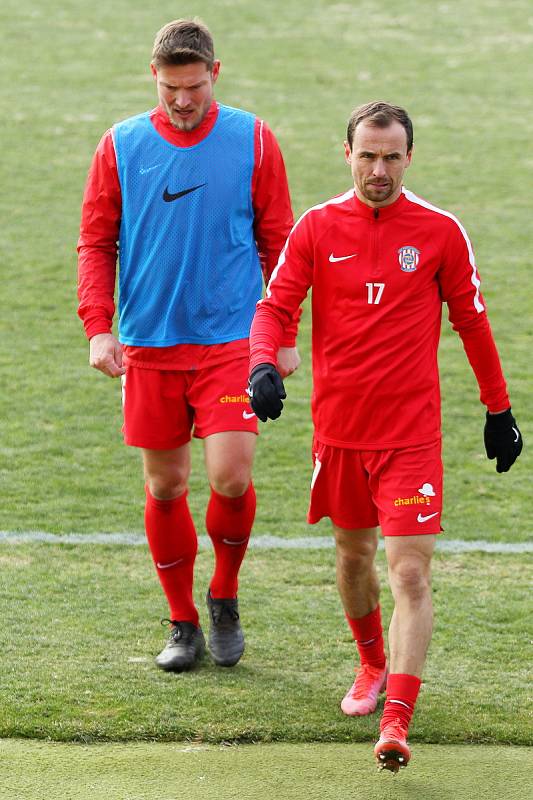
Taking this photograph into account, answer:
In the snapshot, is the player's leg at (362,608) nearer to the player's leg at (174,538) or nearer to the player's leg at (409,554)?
the player's leg at (409,554)

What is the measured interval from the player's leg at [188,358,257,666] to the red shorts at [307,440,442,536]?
465 millimetres

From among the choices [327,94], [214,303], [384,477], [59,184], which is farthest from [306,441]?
[327,94]

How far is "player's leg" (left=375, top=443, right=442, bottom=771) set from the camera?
424 cm

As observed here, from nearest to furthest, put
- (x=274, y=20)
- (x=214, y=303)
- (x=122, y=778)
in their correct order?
(x=122, y=778), (x=214, y=303), (x=274, y=20)

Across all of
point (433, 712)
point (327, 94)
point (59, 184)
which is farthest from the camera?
point (327, 94)

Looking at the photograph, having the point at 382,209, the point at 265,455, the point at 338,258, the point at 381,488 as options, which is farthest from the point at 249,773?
the point at 265,455

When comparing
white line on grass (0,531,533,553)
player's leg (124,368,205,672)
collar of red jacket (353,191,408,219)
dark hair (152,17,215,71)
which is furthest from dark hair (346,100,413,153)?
white line on grass (0,531,533,553)

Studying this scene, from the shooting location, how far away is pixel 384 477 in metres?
4.40

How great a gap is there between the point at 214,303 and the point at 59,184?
8.01m

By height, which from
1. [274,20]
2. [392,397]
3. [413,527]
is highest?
[274,20]

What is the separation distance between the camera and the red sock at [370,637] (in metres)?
4.78

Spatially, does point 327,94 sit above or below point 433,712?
above

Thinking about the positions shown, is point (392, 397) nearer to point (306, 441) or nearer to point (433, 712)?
point (433, 712)

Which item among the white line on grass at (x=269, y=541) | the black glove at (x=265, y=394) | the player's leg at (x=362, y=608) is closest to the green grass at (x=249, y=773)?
the player's leg at (x=362, y=608)
